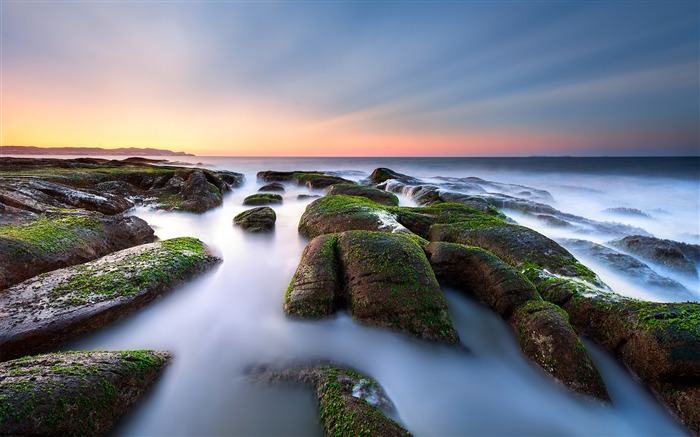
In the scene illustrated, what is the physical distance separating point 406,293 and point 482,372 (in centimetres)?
147

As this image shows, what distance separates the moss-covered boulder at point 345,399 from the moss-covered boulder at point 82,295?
8.04 ft

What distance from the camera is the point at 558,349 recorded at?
3816mm

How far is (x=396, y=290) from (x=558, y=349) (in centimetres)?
223

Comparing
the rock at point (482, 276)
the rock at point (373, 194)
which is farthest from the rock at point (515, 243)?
the rock at point (373, 194)

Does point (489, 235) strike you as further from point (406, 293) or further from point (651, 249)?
point (651, 249)

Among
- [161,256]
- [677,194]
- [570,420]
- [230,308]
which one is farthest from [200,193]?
[677,194]

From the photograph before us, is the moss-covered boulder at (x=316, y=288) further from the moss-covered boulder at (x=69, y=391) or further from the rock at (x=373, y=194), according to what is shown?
the rock at (x=373, y=194)

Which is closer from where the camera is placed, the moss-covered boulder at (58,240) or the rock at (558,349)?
the rock at (558,349)

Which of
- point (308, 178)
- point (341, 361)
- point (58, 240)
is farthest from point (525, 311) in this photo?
point (308, 178)

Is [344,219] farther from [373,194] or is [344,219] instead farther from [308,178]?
[308,178]

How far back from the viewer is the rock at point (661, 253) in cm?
812

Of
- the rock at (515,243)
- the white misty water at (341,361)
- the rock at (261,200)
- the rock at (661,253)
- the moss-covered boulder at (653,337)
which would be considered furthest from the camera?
the rock at (261,200)

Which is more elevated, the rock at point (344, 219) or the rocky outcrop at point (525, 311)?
the rock at point (344, 219)

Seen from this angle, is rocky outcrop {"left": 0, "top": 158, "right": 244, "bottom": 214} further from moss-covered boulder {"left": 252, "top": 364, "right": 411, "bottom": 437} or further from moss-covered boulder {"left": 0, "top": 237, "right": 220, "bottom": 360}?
moss-covered boulder {"left": 252, "top": 364, "right": 411, "bottom": 437}
